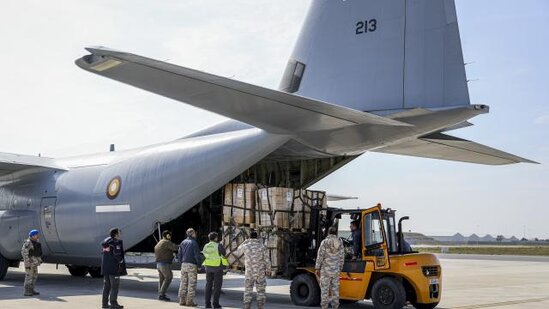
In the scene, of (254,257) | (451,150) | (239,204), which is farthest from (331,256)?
(451,150)

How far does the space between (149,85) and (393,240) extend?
5683 mm

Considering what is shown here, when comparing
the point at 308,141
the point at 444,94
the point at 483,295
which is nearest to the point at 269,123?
the point at 308,141

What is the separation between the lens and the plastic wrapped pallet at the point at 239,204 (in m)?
13.7

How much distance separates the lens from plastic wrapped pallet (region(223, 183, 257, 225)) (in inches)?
540

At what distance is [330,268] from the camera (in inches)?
462

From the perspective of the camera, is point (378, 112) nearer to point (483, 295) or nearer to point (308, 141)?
point (308, 141)

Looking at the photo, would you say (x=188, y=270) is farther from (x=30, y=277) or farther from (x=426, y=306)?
(x=426, y=306)

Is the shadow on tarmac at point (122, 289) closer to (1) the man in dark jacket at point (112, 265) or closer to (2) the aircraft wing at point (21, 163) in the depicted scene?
(1) the man in dark jacket at point (112, 265)

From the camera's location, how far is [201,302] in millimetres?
13352

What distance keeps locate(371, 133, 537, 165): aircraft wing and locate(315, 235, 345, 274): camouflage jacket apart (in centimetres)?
312

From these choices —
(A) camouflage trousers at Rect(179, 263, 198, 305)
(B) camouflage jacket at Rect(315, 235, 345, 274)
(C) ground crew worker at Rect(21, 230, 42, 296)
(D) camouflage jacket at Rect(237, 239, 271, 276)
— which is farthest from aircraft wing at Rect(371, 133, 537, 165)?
(C) ground crew worker at Rect(21, 230, 42, 296)

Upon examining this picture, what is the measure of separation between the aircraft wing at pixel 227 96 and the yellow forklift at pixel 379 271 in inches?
81.0

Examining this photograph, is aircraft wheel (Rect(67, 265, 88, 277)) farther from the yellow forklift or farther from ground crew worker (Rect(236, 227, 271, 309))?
ground crew worker (Rect(236, 227, 271, 309))

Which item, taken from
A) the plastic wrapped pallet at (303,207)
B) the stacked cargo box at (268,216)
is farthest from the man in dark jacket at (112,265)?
the plastic wrapped pallet at (303,207)
